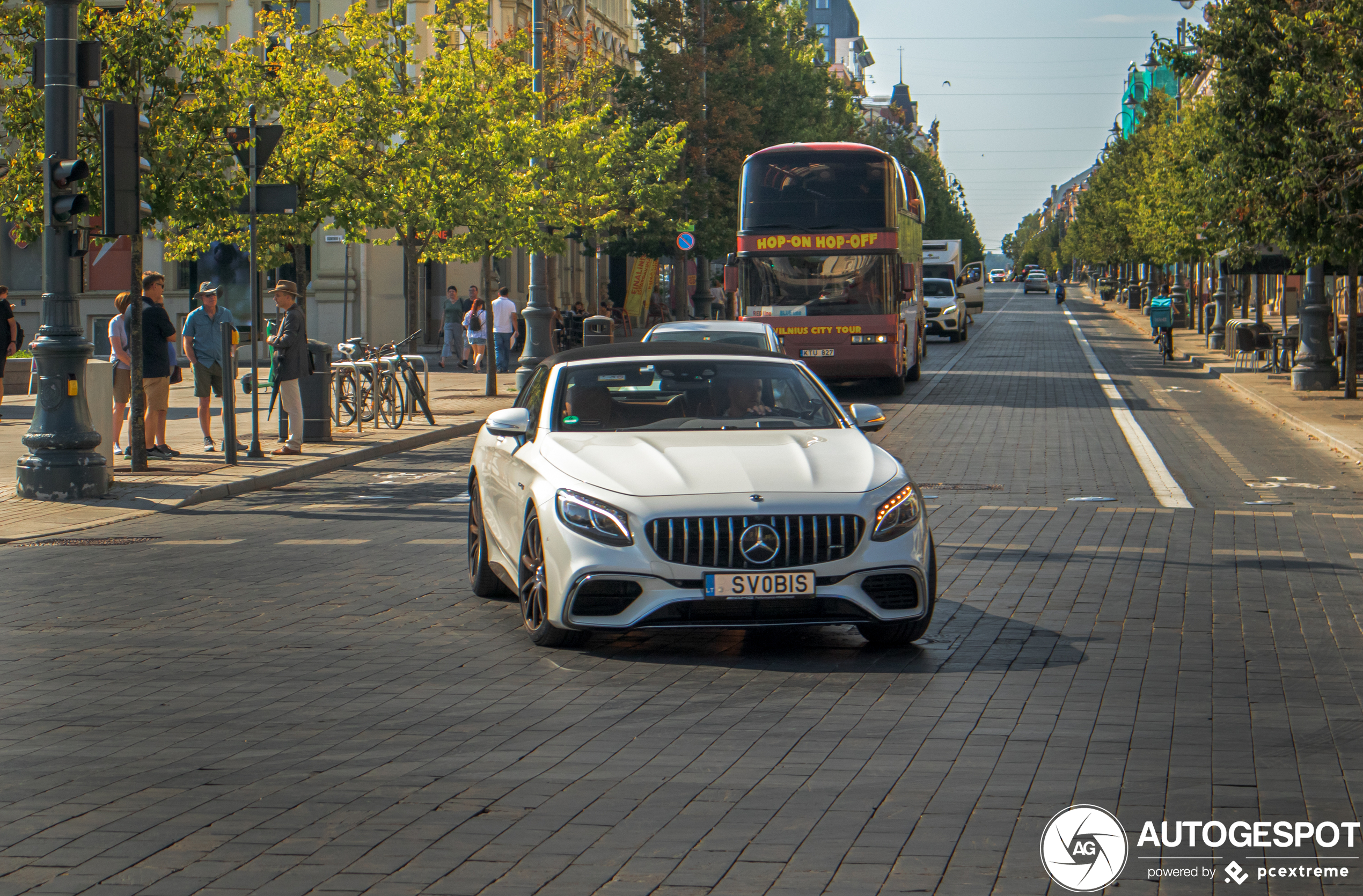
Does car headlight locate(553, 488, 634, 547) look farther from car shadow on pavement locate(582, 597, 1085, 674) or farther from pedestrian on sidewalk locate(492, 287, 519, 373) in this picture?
pedestrian on sidewalk locate(492, 287, 519, 373)

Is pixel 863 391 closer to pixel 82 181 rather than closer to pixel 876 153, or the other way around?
pixel 876 153

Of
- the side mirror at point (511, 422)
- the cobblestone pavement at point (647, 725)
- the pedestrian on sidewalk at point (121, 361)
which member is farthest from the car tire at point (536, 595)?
the pedestrian on sidewalk at point (121, 361)

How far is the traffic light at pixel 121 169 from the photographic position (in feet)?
46.9

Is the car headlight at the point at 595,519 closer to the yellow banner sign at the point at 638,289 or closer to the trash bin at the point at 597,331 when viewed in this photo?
the trash bin at the point at 597,331

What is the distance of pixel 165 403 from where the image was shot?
17.8m

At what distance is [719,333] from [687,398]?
1043cm

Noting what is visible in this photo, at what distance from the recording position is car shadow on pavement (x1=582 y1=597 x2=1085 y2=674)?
7.57m

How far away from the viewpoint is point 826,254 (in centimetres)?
2830

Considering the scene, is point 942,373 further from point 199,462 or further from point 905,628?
point 905,628

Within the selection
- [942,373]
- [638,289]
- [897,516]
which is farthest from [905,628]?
[638,289]

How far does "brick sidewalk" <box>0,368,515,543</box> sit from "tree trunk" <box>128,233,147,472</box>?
224 millimetres

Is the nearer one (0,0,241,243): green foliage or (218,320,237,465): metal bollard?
(0,0,241,243): green foliage

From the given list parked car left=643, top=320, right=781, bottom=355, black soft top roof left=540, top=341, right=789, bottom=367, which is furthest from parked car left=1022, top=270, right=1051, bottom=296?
black soft top roof left=540, top=341, right=789, bottom=367

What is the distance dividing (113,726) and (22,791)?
0.96 meters
